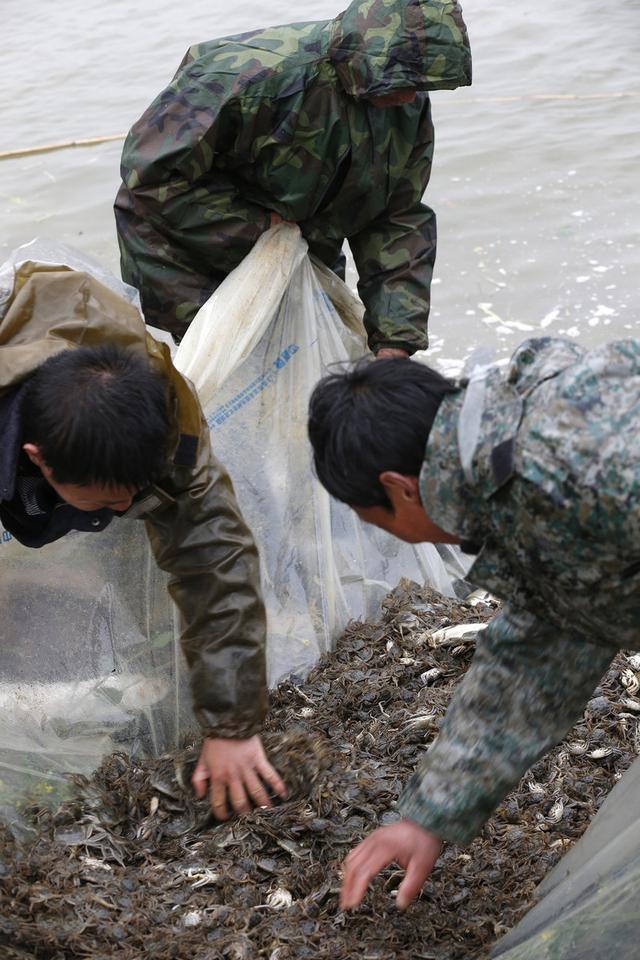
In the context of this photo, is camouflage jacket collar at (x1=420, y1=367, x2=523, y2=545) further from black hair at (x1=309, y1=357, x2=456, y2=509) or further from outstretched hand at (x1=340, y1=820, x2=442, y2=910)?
outstretched hand at (x1=340, y1=820, x2=442, y2=910)

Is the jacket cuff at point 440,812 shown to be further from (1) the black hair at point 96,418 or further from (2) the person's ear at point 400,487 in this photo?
(1) the black hair at point 96,418

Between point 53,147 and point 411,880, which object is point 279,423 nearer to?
point 411,880

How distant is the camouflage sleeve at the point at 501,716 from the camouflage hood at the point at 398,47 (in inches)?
69.9

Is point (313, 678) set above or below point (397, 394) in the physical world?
below

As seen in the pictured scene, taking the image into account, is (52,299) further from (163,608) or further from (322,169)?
(322,169)

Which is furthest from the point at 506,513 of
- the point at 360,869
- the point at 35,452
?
the point at 35,452

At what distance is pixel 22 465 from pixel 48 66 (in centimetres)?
938

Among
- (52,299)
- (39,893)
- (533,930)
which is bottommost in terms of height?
(39,893)

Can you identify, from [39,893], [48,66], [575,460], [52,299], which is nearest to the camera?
[575,460]

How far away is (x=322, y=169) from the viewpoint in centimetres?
306

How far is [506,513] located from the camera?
4.78 feet

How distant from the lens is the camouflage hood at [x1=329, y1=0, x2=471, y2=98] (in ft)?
9.40

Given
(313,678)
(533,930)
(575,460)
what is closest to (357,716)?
(313,678)

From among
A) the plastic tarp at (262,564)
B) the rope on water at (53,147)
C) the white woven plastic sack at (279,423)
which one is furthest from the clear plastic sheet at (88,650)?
the rope on water at (53,147)
